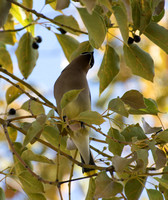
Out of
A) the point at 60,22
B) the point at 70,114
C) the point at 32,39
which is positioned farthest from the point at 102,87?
the point at 32,39

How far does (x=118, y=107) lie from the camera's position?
49.3 inches

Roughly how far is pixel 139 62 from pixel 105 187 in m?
0.54

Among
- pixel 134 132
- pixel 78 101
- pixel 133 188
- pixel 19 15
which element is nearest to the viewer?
pixel 133 188

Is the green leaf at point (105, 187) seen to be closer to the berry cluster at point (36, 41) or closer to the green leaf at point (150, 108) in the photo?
the green leaf at point (150, 108)

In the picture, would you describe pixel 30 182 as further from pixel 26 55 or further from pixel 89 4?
pixel 26 55

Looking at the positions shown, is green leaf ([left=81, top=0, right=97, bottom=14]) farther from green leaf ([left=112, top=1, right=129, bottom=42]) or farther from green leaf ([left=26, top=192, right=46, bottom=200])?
green leaf ([left=26, top=192, right=46, bottom=200])

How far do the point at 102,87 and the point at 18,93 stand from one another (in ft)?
1.39

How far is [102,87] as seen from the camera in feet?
5.06

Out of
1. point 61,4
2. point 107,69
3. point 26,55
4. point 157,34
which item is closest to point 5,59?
point 26,55

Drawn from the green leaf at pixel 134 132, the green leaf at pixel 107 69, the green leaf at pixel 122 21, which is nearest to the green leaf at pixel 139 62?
the green leaf at pixel 107 69

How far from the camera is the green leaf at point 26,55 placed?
1891 millimetres

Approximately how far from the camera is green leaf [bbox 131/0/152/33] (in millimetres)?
1297

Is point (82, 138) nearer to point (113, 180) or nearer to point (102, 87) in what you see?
point (102, 87)

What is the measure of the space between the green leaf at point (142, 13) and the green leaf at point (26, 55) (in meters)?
0.74
